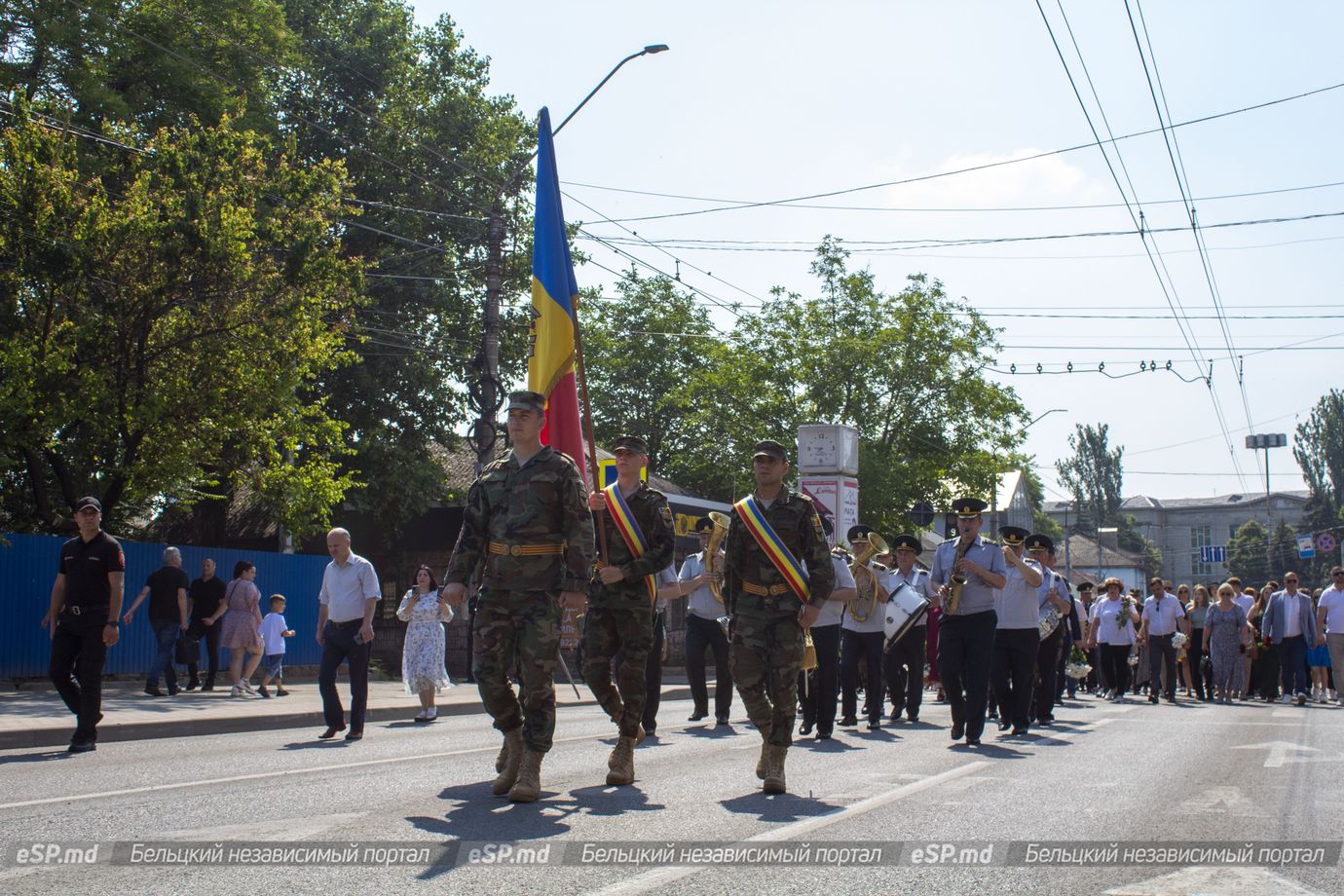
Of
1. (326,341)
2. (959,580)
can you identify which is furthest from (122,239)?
(959,580)

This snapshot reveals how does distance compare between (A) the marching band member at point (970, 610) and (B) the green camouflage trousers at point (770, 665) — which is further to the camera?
(A) the marching band member at point (970, 610)

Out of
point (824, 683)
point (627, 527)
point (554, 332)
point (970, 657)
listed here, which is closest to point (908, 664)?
point (824, 683)

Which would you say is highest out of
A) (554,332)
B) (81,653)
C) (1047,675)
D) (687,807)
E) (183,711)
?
(554,332)

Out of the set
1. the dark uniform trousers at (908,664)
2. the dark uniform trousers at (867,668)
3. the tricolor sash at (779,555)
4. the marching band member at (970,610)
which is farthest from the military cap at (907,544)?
the tricolor sash at (779,555)

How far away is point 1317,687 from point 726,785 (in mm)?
16942

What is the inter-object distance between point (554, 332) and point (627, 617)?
2339 mm

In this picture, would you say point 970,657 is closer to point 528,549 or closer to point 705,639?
point 705,639

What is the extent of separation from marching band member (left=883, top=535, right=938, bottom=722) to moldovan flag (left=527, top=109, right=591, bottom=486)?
5.81 metres

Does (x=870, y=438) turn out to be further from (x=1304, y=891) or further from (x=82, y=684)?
(x=1304, y=891)

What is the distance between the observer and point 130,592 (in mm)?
20766

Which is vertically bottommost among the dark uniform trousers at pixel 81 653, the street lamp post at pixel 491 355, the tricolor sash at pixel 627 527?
the dark uniform trousers at pixel 81 653

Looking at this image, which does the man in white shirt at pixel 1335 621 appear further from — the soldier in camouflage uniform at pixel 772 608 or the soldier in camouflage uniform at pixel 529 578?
the soldier in camouflage uniform at pixel 529 578

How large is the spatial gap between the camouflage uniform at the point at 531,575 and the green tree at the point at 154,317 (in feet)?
42.6

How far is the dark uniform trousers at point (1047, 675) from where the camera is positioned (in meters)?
14.3
